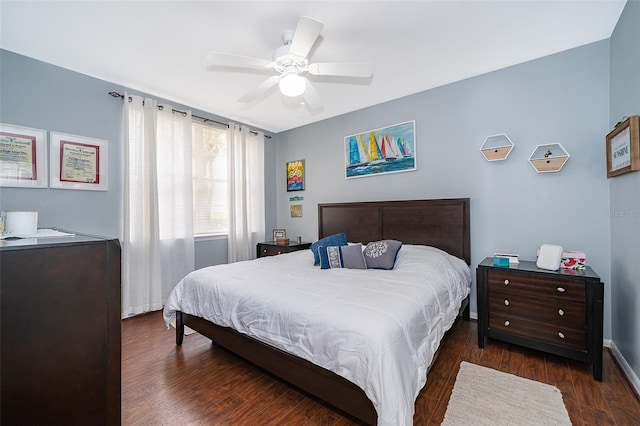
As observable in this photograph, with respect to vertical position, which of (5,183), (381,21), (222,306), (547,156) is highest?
(381,21)

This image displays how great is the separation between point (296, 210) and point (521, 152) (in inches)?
129

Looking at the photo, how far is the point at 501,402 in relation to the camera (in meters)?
1.74

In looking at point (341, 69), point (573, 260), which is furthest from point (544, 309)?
point (341, 69)

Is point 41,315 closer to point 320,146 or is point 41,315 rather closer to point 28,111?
point 28,111

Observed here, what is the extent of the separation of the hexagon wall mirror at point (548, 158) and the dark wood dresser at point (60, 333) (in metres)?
3.35

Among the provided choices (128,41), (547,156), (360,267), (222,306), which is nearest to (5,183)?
(128,41)

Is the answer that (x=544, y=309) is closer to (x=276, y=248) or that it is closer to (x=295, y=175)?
(x=276, y=248)

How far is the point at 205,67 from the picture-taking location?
9.28 feet

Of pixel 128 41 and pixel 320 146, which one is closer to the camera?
pixel 128 41

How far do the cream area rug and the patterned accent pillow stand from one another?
102 centimetres

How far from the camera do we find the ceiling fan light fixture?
219 centimetres

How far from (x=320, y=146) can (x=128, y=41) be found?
2703 millimetres

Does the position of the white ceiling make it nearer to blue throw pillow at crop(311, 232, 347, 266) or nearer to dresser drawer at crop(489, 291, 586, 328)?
blue throw pillow at crop(311, 232, 347, 266)

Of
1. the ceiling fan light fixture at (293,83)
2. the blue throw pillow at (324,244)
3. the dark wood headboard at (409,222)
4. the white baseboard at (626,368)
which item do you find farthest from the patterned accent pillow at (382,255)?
the white baseboard at (626,368)
